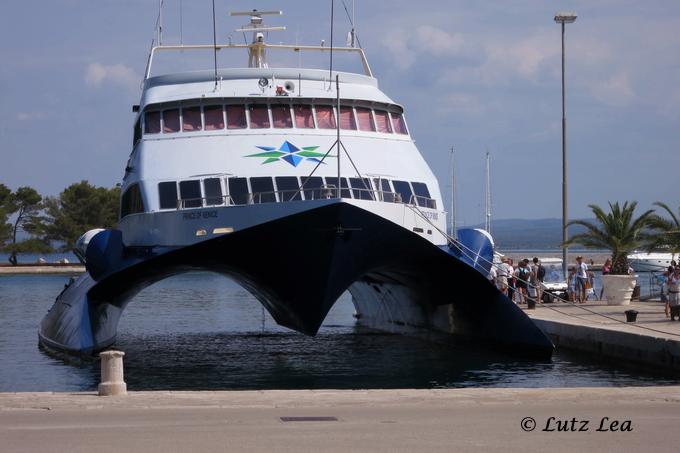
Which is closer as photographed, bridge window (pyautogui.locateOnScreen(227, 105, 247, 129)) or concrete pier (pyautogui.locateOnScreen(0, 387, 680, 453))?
concrete pier (pyautogui.locateOnScreen(0, 387, 680, 453))

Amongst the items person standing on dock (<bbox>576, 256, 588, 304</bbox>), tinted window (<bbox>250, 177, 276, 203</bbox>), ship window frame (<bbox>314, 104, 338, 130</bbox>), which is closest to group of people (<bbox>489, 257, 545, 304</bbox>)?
person standing on dock (<bbox>576, 256, 588, 304</bbox>)

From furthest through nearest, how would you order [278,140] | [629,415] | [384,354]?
[384,354] → [278,140] → [629,415]

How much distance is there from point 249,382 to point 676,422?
11.6 metres

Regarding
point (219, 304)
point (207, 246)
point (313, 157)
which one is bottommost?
point (219, 304)

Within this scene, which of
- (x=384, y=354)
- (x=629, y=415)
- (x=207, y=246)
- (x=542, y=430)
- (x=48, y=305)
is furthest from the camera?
(x=48, y=305)

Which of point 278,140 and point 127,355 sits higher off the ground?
point 278,140

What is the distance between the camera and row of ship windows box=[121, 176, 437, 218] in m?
22.9

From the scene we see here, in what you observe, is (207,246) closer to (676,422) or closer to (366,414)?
(366,414)

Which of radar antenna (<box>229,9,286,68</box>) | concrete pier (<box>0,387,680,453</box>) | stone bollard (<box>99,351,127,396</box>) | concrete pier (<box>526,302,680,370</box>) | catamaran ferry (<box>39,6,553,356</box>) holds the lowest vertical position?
concrete pier (<box>526,302,680,370</box>)

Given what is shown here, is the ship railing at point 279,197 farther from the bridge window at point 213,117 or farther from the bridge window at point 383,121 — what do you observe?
the bridge window at point 383,121

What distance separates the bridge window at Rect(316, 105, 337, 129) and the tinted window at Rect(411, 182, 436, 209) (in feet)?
7.88

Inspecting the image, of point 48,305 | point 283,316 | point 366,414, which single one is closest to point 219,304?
point 48,305

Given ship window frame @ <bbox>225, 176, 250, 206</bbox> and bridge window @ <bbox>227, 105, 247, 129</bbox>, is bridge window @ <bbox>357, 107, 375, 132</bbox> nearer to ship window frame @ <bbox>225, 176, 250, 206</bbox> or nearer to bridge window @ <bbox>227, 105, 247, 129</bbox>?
bridge window @ <bbox>227, 105, 247, 129</bbox>

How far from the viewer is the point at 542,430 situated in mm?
11891
